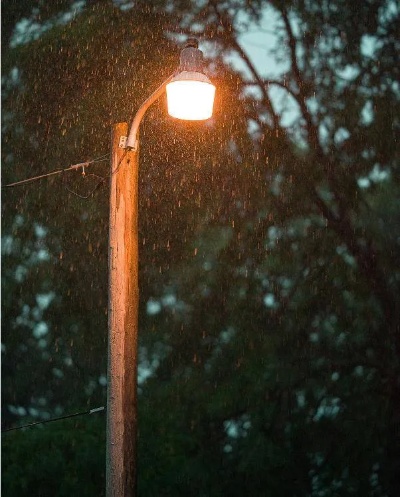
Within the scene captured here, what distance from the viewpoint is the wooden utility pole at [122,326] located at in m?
4.80

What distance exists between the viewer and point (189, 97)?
4852 mm

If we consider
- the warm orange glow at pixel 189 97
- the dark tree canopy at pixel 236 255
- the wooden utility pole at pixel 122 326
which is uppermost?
the dark tree canopy at pixel 236 255

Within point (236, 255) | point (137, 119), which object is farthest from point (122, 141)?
point (236, 255)

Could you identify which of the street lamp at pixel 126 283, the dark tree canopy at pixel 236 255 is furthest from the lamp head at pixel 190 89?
the dark tree canopy at pixel 236 255

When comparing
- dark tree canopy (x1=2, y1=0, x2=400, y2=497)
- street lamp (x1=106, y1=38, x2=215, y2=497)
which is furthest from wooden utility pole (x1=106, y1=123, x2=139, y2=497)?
dark tree canopy (x1=2, y1=0, x2=400, y2=497)

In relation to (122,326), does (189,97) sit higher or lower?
higher

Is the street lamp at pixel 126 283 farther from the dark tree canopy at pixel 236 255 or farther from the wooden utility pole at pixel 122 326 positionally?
the dark tree canopy at pixel 236 255

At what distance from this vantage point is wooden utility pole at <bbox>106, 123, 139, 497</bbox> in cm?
480

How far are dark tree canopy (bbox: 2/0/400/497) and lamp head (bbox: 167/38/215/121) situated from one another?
8.11 metres

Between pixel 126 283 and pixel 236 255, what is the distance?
8.41 meters

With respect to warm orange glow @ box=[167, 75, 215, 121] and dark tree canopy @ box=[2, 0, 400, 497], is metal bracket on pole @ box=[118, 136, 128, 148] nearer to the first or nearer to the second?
warm orange glow @ box=[167, 75, 215, 121]

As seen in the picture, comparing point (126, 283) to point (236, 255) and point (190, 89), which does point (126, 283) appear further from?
point (236, 255)

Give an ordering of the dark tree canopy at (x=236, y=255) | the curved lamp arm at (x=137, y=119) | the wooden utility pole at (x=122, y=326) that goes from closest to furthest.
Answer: the wooden utility pole at (x=122, y=326) → the curved lamp arm at (x=137, y=119) → the dark tree canopy at (x=236, y=255)

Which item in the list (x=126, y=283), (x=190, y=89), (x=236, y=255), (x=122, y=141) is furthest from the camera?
(x=236, y=255)
